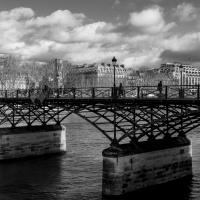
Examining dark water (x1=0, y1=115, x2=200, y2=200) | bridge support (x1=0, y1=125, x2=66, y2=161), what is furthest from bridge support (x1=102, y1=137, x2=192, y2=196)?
bridge support (x1=0, y1=125, x2=66, y2=161)

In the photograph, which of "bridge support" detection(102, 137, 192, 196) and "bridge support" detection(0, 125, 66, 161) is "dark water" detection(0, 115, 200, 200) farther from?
"bridge support" detection(0, 125, 66, 161)

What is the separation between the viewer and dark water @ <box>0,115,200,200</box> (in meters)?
26.1

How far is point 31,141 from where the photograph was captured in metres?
40.1

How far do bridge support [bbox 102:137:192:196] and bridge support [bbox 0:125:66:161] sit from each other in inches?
597

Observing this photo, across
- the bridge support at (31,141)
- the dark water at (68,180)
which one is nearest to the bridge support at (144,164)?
the dark water at (68,180)

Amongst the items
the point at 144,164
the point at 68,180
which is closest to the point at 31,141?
the point at 68,180

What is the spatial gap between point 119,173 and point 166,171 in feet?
15.6

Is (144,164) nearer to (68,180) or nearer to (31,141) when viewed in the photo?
(68,180)

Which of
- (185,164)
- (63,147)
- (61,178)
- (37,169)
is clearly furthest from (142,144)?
(63,147)

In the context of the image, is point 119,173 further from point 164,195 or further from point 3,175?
point 3,175

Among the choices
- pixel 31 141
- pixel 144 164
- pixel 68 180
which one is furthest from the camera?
pixel 31 141

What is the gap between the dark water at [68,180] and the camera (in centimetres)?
2609

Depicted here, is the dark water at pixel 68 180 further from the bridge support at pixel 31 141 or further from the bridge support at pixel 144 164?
the bridge support at pixel 31 141

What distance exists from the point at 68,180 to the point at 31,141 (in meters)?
11.1
